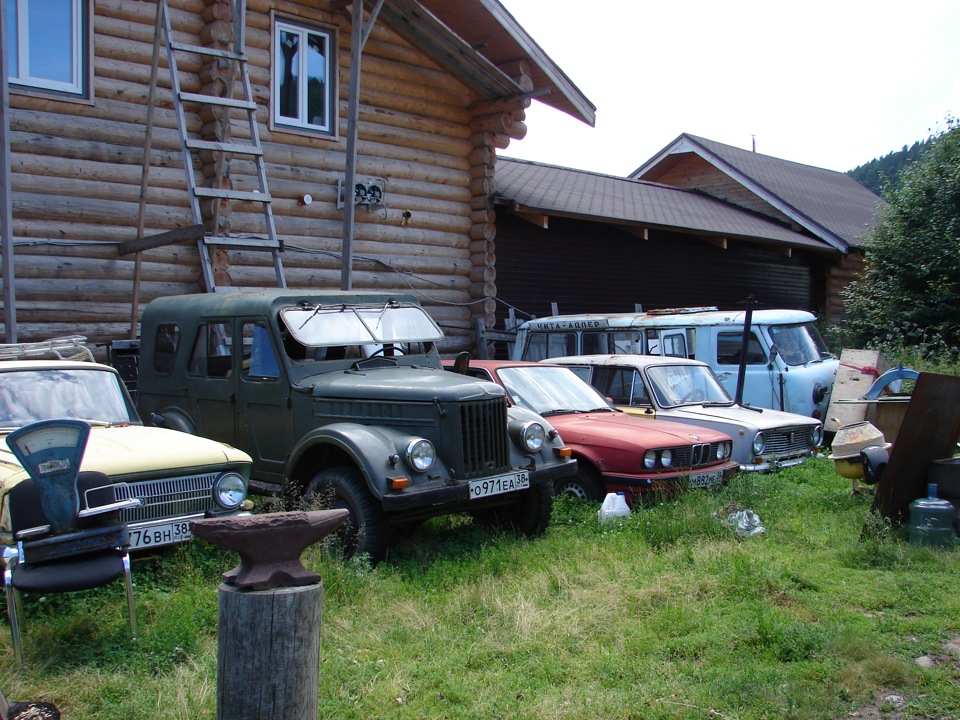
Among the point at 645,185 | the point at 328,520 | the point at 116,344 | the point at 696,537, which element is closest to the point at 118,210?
the point at 116,344

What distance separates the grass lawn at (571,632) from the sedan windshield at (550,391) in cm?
216

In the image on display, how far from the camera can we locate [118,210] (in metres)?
10.2

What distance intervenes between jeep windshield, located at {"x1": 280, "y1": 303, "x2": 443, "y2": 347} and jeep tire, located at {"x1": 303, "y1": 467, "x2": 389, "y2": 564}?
134 centimetres

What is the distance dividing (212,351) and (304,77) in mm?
5881

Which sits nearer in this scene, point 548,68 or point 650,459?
point 650,459

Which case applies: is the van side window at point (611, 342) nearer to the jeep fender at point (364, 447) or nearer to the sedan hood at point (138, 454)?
the jeep fender at point (364, 447)

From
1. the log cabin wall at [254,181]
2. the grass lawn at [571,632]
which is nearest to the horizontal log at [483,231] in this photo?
the log cabin wall at [254,181]

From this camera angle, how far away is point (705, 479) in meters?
8.19

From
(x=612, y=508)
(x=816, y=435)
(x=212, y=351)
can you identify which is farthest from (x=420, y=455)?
(x=816, y=435)

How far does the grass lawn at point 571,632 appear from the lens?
4.16 meters

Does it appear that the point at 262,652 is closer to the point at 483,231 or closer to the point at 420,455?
the point at 420,455

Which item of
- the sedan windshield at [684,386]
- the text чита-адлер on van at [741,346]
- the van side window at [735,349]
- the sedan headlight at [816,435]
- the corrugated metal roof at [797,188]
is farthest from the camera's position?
the corrugated metal roof at [797,188]

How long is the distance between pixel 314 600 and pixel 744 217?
67.5 feet

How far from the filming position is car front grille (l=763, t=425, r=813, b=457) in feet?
30.9
